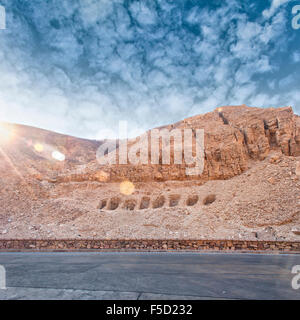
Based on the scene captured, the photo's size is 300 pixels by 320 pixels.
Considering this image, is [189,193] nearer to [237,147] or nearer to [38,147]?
[237,147]

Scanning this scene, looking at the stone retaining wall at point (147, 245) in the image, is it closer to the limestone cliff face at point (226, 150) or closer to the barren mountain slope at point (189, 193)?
the barren mountain slope at point (189, 193)

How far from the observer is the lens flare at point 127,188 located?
26570 mm

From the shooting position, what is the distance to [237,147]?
27.7 meters

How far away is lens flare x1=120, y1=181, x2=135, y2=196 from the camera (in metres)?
26.6

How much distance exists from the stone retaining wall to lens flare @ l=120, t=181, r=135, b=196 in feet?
41.2

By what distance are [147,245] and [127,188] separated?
Result: 47.7 feet

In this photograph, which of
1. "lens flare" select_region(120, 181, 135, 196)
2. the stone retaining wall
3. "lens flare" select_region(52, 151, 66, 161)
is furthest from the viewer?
"lens flare" select_region(52, 151, 66, 161)

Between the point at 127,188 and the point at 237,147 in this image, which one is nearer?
the point at 127,188

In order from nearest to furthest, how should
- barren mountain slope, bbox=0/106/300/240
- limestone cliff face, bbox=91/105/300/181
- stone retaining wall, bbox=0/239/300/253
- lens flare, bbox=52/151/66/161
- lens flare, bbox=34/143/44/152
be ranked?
stone retaining wall, bbox=0/239/300/253 < barren mountain slope, bbox=0/106/300/240 < limestone cliff face, bbox=91/105/300/181 < lens flare, bbox=34/143/44/152 < lens flare, bbox=52/151/66/161

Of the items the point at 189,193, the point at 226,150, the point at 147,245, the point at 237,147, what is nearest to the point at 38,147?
the point at 189,193

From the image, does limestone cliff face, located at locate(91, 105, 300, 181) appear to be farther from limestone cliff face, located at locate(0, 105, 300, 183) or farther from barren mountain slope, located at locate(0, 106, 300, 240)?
barren mountain slope, located at locate(0, 106, 300, 240)

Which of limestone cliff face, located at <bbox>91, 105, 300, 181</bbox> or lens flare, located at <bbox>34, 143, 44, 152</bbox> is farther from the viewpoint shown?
lens flare, located at <bbox>34, 143, 44, 152</bbox>

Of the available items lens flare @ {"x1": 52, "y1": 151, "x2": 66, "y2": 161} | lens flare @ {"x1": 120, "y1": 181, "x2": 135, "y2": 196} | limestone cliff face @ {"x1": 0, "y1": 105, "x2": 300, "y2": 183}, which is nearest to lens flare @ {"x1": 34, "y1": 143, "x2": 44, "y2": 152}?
lens flare @ {"x1": 52, "y1": 151, "x2": 66, "y2": 161}
